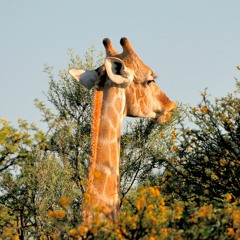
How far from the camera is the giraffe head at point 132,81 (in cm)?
1173

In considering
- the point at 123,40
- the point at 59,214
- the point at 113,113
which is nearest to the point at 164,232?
the point at 59,214

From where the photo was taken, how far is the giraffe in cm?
1052

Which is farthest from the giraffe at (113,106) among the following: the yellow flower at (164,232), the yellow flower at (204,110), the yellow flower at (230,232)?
the yellow flower at (230,232)

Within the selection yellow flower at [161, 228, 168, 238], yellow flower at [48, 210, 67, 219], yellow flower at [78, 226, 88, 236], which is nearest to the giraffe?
yellow flower at [48, 210, 67, 219]

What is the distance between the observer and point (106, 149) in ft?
36.0

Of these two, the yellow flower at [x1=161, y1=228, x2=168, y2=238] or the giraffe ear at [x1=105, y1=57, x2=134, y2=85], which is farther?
the giraffe ear at [x1=105, y1=57, x2=134, y2=85]

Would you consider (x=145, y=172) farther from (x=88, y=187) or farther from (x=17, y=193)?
(x=88, y=187)

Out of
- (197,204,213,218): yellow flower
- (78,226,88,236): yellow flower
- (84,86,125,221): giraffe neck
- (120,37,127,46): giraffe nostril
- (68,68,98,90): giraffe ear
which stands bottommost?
(78,226,88,236): yellow flower

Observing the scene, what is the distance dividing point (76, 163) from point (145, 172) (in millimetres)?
3176

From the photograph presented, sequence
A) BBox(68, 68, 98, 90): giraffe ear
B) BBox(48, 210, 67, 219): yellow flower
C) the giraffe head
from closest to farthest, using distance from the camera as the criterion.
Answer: BBox(48, 210, 67, 219): yellow flower → the giraffe head → BBox(68, 68, 98, 90): giraffe ear

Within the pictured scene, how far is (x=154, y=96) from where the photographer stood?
13.1 m

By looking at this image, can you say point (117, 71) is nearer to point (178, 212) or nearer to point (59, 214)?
point (178, 212)

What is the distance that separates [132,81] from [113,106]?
1.18m

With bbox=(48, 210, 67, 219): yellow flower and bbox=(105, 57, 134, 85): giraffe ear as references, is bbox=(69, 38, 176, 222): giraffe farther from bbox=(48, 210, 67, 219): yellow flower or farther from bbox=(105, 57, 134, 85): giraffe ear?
bbox=(48, 210, 67, 219): yellow flower
